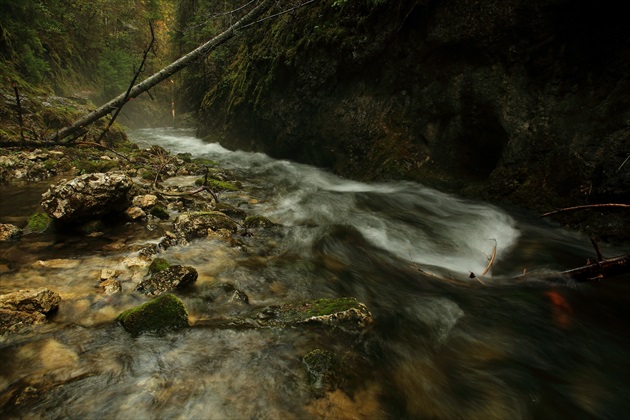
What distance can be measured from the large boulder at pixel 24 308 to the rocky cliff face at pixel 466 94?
6.33 metres

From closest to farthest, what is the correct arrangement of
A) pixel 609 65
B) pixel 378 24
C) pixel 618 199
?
pixel 618 199
pixel 609 65
pixel 378 24

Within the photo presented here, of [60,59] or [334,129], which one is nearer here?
[334,129]

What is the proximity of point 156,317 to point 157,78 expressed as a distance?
28.9 feet

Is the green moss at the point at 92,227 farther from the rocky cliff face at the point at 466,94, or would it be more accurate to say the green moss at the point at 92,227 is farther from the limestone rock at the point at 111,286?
the rocky cliff face at the point at 466,94

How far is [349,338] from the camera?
2.64 m

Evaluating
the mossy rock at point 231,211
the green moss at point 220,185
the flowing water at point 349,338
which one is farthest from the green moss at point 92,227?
the green moss at point 220,185

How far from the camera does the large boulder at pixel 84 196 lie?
411cm

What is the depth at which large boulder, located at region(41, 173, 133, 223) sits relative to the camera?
4.11m

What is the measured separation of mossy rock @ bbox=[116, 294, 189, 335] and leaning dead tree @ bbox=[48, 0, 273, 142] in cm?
749

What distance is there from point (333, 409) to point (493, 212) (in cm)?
490

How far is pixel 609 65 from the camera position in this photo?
180 inches

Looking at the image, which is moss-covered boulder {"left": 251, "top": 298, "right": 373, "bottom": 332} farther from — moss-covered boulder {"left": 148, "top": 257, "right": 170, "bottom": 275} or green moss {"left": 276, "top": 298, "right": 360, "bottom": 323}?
moss-covered boulder {"left": 148, "top": 257, "right": 170, "bottom": 275}

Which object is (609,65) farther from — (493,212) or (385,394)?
(385,394)

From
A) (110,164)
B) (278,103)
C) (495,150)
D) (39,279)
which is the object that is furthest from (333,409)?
(278,103)
